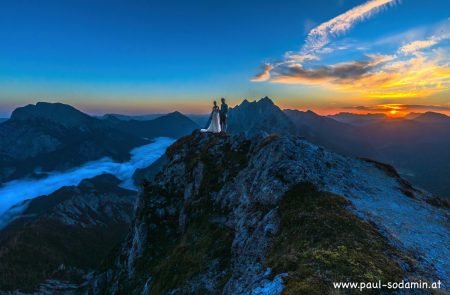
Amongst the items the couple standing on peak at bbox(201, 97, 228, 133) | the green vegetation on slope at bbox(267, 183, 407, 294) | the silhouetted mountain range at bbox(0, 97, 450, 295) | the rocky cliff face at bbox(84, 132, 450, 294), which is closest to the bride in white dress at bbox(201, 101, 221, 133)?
the couple standing on peak at bbox(201, 97, 228, 133)

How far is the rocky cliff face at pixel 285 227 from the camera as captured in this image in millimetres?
21047

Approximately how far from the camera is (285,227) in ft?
94.3

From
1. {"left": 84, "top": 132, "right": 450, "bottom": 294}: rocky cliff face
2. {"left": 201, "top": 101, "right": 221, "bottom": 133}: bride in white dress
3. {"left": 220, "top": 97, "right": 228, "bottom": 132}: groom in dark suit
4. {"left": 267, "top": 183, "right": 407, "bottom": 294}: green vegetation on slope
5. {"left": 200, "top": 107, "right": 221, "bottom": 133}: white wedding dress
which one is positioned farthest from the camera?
{"left": 200, "top": 107, "right": 221, "bottom": 133}: white wedding dress

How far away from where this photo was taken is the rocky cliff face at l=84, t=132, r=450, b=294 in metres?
21.0

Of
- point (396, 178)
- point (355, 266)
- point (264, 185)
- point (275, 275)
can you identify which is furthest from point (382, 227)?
point (396, 178)

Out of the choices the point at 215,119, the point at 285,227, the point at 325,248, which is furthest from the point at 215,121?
the point at 325,248

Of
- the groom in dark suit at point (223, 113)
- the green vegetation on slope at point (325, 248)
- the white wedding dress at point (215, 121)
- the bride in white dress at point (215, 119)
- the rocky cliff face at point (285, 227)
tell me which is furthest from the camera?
the white wedding dress at point (215, 121)

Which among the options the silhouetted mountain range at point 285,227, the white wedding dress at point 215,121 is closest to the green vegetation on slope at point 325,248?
the silhouetted mountain range at point 285,227

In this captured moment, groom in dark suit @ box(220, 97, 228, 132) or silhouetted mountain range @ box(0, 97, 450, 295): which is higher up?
groom in dark suit @ box(220, 97, 228, 132)

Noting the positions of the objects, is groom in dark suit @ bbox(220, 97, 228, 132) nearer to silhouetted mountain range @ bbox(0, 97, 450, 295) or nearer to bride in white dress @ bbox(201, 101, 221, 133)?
bride in white dress @ bbox(201, 101, 221, 133)

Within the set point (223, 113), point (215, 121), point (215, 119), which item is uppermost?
point (223, 113)

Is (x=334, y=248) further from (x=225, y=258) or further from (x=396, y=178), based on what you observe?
(x=396, y=178)

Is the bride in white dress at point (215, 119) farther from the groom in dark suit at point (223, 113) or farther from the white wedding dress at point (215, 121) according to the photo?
the groom in dark suit at point (223, 113)

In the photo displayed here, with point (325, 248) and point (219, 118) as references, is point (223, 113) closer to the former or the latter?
point (219, 118)
